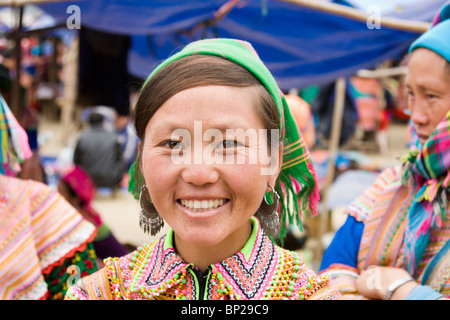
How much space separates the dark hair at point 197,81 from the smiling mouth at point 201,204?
0.26 meters

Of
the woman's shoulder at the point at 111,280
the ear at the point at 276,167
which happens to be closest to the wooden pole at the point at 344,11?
the ear at the point at 276,167

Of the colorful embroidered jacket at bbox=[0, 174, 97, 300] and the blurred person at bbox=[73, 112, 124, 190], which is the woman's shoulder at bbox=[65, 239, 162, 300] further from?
the blurred person at bbox=[73, 112, 124, 190]

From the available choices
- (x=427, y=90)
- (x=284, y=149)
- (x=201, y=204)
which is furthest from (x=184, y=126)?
(x=427, y=90)

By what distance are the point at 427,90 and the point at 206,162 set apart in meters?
1.16

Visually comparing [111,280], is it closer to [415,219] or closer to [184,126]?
[184,126]

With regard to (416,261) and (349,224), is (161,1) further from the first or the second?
(416,261)

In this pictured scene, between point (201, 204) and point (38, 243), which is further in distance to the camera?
point (38, 243)

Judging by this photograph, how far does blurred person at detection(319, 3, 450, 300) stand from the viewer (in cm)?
190

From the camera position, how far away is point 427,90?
1.95 meters

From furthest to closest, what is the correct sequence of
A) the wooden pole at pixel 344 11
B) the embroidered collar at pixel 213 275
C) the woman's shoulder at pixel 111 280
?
the wooden pole at pixel 344 11 < the woman's shoulder at pixel 111 280 < the embroidered collar at pixel 213 275

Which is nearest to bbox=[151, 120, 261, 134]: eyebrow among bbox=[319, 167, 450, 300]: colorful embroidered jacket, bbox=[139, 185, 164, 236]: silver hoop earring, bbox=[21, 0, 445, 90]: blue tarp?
bbox=[139, 185, 164, 236]: silver hoop earring

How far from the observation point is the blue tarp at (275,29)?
404 centimetres

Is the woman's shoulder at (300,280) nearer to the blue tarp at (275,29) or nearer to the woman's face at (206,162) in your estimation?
the woman's face at (206,162)
